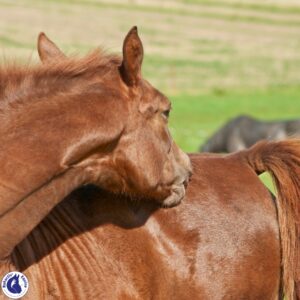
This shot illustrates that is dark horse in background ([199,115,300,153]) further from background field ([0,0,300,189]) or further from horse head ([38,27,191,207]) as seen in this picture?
horse head ([38,27,191,207])

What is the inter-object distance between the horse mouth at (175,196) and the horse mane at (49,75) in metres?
0.74

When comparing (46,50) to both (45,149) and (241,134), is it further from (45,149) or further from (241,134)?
(241,134)

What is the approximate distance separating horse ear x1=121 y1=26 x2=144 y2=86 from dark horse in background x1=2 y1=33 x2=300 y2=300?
686 mm

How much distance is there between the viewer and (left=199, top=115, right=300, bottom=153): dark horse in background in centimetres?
1798

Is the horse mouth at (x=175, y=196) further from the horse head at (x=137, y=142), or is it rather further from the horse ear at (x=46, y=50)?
the horse ear at (x=46, y=50)

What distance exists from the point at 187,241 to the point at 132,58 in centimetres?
117

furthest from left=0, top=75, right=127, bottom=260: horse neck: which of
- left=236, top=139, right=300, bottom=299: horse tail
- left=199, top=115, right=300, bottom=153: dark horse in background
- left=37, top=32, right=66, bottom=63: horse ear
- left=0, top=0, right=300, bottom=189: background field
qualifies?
left=0, top=0, right=300, bottom=189: background field

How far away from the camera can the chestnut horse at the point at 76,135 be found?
12.6 feet

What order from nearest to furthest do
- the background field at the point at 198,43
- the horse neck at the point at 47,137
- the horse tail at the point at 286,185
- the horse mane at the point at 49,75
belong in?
the horse neck at the point at 47,137 < the horse mane at the point at 49,75 < the horse tail at the point at 286,185 < the background field at the point at 198,43

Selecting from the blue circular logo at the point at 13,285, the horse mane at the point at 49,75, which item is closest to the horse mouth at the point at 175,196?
the horse mane at the point at 49,75

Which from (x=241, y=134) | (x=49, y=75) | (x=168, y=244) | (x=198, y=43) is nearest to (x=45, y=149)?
(x=49, y=75)

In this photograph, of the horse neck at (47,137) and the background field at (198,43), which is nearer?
the horse neck at (47,137)

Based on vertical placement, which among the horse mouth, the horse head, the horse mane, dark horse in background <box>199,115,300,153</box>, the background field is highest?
the horse mane

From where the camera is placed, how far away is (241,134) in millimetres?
18453
